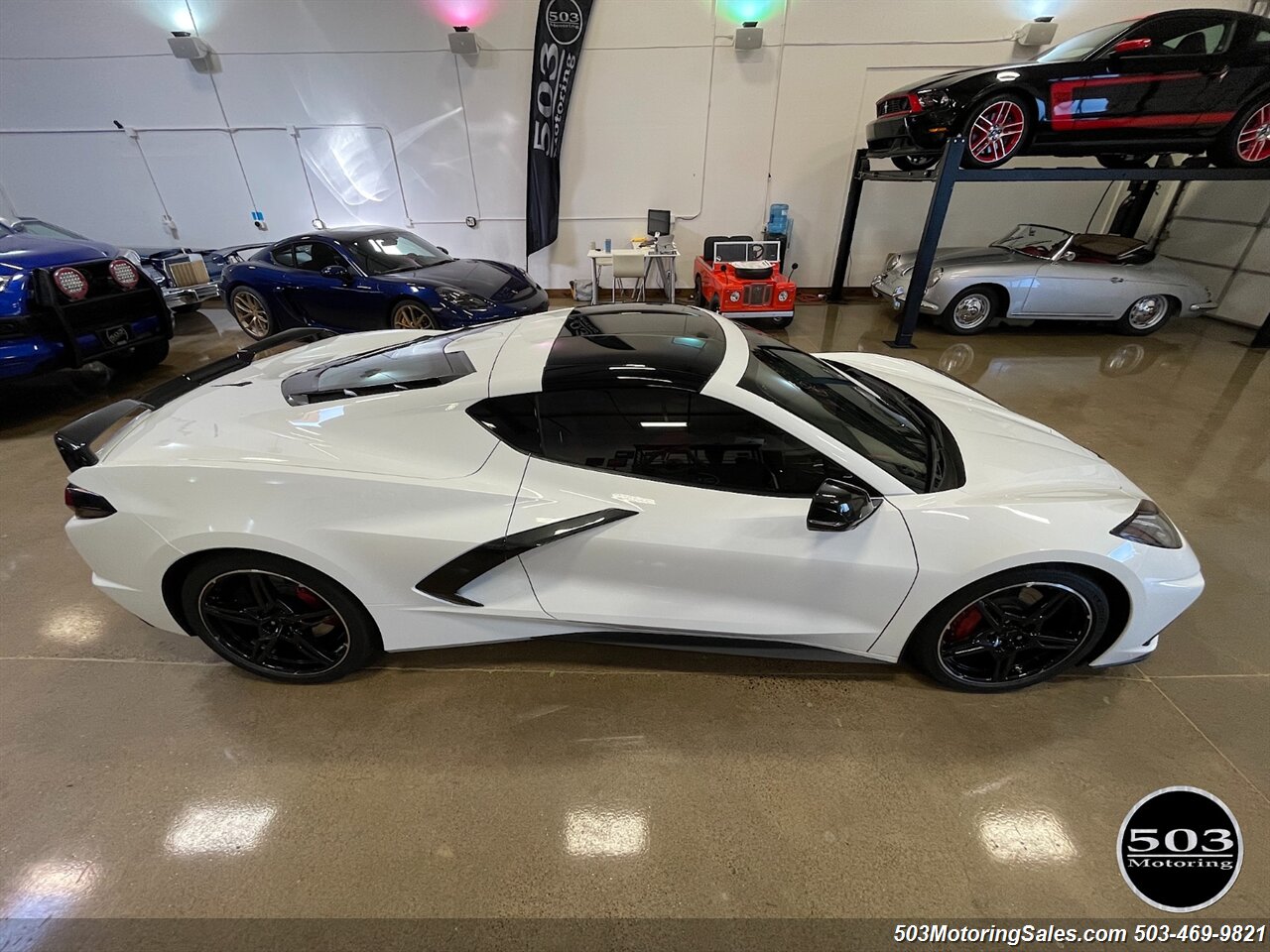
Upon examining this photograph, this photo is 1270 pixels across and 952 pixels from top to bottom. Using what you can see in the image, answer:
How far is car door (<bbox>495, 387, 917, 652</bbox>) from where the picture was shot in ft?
5.17

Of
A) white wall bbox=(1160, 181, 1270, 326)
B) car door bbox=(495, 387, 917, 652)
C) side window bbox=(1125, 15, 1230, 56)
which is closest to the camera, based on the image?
car door bbox=(495, 387, 917, 652)

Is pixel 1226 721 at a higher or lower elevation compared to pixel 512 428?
lower

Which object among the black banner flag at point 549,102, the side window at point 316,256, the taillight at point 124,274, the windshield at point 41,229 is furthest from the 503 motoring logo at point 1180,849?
the windshield at point 41,229

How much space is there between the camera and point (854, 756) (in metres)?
1.71

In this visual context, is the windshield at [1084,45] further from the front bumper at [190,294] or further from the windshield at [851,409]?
the front bumper at [190,294]

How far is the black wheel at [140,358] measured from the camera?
197 inches

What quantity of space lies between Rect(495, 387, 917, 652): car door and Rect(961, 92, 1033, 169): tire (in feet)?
17.4

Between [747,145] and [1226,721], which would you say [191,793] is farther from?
[747,145]

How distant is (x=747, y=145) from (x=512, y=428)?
753cm

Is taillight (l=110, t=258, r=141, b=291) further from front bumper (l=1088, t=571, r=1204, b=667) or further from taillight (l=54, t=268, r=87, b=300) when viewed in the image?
front bumper (l=1088, t=571, r=1204, b=667)

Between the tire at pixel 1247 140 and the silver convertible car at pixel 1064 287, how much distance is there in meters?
0.92

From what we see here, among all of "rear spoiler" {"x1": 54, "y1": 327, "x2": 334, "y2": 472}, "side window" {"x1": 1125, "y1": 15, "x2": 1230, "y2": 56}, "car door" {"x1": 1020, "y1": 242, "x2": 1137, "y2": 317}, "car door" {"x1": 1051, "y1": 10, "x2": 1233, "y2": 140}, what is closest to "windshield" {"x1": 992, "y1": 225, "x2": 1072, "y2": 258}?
"car door" {"x1": 1020, "y1": 242, "x2": 1137, "y2": 317}

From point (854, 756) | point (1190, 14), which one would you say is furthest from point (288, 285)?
point (1190, 14)

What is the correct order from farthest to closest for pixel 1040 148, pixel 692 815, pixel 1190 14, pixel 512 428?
pixel 1040 148 < pixel 1190 14 < pixel 512 428 < pixel 692 815
